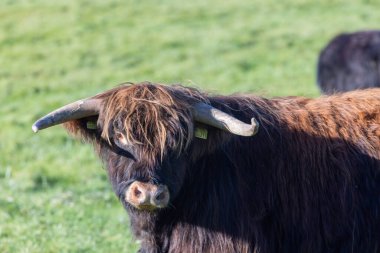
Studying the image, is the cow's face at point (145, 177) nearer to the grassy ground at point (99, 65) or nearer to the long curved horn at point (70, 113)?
the long curved horn at point (70, 113)

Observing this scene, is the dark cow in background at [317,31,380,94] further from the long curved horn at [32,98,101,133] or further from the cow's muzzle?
the cow's muzzle

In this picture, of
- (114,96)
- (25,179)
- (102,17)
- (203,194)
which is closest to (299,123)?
(203,194)

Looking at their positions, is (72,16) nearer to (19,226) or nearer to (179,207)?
(19,226)

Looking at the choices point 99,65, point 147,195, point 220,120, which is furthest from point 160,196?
point 99,65

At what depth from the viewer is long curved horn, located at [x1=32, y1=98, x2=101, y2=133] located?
18.1 feet

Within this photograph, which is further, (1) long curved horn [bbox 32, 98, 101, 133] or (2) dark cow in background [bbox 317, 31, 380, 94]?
(2) dark cow in background [bbox 317, 31, 380, 94]

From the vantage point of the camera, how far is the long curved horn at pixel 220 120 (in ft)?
17.3

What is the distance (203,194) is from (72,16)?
18.3m

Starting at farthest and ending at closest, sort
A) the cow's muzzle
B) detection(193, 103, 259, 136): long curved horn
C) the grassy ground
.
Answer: the grassy ground → detection(193, 103, 259, 136): long curved horn → the cow's muzzle

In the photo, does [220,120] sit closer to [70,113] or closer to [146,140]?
[146,140]

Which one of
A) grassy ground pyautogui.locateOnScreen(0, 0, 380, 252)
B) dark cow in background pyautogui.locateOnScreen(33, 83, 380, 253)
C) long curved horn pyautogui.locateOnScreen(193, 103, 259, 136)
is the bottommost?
grassy ground pyautogui.locateOnScreen(0, 0, 380, 252)

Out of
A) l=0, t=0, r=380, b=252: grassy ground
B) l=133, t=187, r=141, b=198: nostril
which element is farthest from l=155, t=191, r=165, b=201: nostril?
l=0, t=0, r=380, b=252: grassy ground

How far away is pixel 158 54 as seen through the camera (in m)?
20.2

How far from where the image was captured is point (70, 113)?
5590 millimetres
